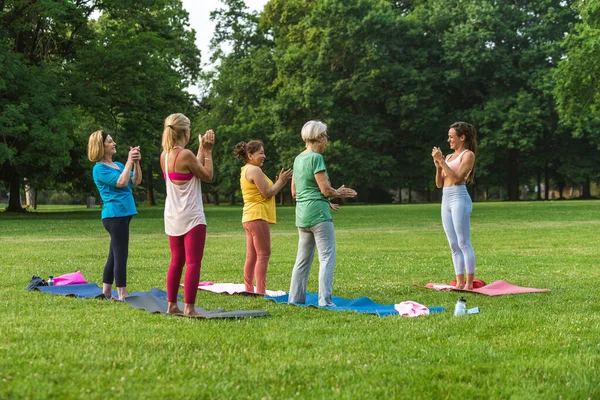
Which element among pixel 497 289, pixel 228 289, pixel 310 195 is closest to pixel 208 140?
pixel 310 195

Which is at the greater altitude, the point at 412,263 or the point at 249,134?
the point at 249,134

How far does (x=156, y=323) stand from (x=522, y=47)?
60.6 meters

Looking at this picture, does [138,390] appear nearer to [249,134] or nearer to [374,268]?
[374,268]

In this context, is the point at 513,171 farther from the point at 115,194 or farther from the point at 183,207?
the point at 183,207

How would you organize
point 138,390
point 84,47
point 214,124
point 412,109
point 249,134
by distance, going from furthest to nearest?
1. point 214,124
2. point 249,134
3. point 412,109
4. point 84,47
5. point 138,390

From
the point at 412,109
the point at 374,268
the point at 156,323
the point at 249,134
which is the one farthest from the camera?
the point at 249,134

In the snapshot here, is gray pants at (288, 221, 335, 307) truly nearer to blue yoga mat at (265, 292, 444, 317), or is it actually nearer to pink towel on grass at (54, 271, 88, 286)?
blue yoga mat at (265, 292, 444, 317)

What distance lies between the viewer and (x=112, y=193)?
9133 millimetres

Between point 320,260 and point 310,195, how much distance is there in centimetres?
77

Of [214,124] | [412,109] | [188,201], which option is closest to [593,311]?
[188,201]

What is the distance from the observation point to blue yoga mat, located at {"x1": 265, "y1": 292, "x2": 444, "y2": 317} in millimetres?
8297

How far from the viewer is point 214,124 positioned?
6950cm

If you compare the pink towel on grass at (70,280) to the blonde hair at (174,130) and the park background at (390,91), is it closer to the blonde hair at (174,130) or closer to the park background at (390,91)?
the blonde hair at (174,130)

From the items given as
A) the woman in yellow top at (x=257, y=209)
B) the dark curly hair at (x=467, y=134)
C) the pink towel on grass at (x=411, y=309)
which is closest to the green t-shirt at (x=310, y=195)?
the woman in yellow top at (x=257, y=209)
